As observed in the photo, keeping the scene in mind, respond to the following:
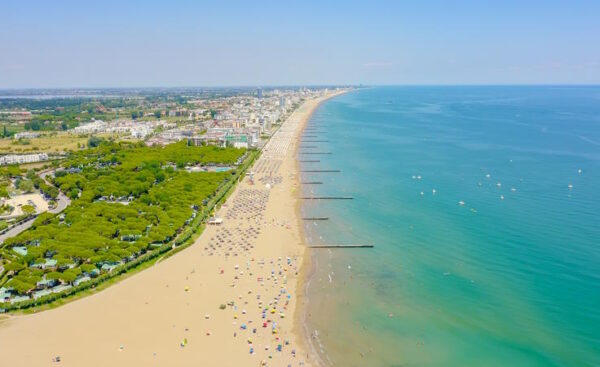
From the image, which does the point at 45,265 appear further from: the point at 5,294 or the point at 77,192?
the point at 77,192

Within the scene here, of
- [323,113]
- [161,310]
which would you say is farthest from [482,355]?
[323,113]

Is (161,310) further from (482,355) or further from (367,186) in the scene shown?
(367,186)

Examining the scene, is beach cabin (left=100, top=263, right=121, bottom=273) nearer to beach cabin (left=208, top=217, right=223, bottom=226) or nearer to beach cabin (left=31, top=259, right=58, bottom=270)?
beach cabin (left=31, top=259, right=58, bottom=270)

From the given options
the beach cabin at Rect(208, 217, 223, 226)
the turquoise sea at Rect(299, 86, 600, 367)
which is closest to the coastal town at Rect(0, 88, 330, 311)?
the beach cabin at Rect(208, 217, 223, 226)

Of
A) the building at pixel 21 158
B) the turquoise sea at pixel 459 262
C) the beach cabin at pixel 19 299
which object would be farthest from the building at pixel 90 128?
the beach cabin at pixel 19 299

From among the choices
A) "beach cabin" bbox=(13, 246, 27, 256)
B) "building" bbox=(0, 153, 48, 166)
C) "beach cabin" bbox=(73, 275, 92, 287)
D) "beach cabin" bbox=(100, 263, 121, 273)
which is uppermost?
"building" bbox=(0, 153, 48, 166)

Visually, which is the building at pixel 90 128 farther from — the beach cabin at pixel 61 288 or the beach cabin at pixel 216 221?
the beach cabin at pixel 61 288
